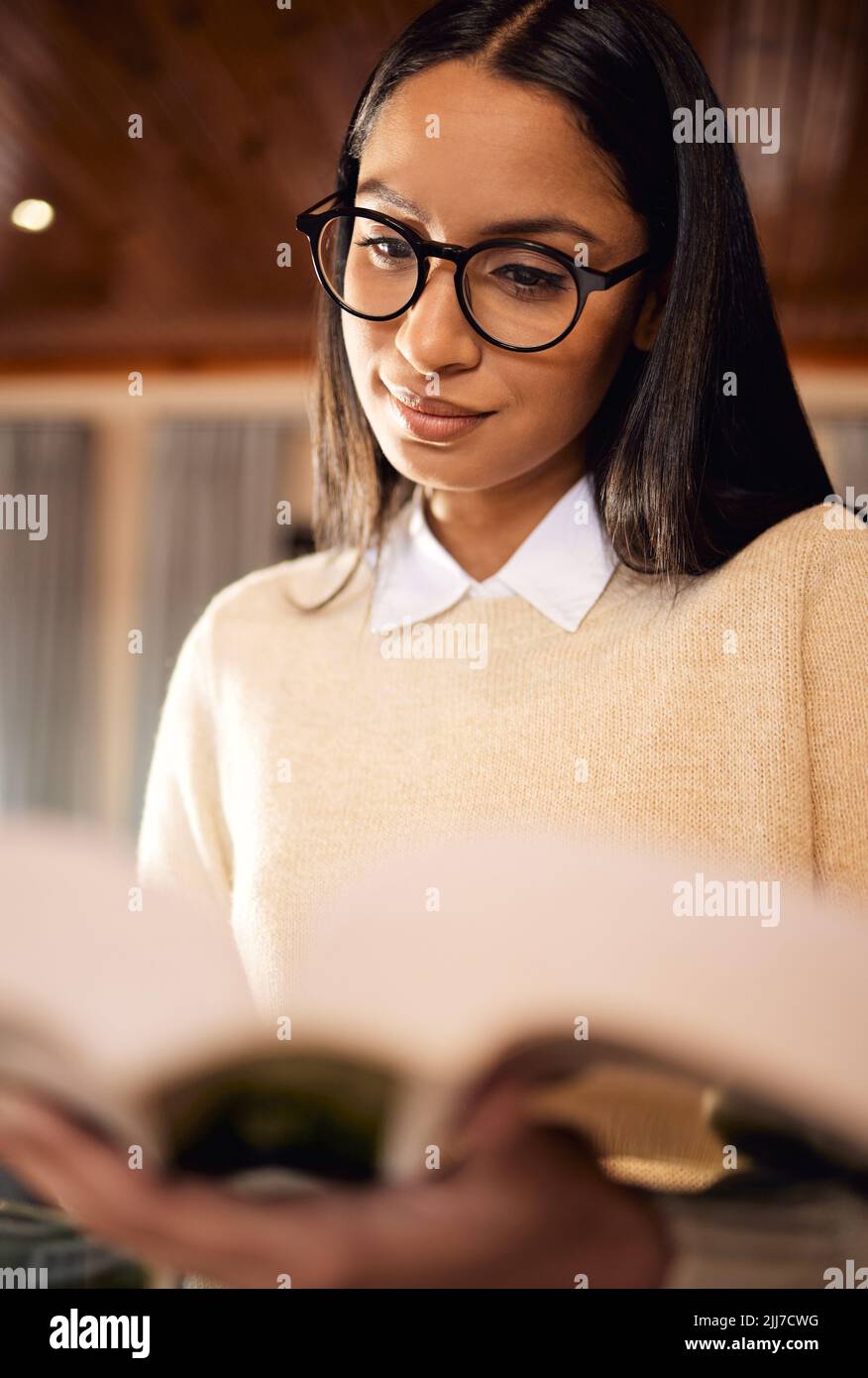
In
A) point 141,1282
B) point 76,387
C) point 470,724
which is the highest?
point 76,387

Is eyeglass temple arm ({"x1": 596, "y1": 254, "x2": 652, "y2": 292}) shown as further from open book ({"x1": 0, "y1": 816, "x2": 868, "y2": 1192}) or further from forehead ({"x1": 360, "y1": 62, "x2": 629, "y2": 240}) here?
open book ({"x1": 0, "y1": 816, "x2": 868, "y2": 1192})

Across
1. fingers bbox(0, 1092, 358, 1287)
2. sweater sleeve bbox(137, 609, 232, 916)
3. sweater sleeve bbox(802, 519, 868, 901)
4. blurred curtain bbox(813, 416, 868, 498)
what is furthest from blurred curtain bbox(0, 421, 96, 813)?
blurred curtain bbox(813, 416, 868, 498)

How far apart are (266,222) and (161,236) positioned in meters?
0.12

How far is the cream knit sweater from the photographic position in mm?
324

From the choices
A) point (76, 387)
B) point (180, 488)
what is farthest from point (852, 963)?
point (180, 488)

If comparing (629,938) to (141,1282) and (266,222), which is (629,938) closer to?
(141,1282)

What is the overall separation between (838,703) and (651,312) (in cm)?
13

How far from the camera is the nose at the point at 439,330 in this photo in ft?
1.05

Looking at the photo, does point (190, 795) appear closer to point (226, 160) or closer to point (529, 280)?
point (529, 280)

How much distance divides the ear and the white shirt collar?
0.16 ft

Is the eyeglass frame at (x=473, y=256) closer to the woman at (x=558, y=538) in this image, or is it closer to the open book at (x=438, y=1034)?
the woman at (x=558, y=538)

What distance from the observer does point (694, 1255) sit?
0.27 m

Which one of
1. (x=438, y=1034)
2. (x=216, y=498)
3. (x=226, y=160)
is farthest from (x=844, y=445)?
(x=438, y=1034)

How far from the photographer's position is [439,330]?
0.32 meters
